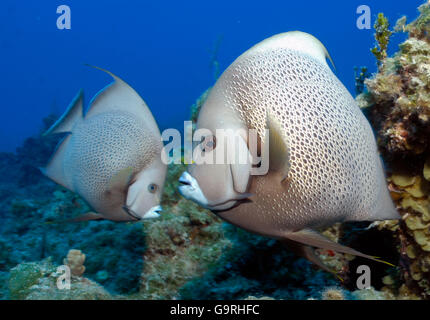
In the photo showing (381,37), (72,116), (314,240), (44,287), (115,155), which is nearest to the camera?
(314,240)

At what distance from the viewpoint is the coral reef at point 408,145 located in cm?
226

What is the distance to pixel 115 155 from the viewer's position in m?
1.95

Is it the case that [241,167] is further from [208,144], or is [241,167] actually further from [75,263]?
[75,263]

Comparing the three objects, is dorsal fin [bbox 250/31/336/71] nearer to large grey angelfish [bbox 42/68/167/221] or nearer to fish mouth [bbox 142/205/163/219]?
large grey angelfish [bbox 42/68/167/221]

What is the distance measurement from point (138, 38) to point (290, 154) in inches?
5905

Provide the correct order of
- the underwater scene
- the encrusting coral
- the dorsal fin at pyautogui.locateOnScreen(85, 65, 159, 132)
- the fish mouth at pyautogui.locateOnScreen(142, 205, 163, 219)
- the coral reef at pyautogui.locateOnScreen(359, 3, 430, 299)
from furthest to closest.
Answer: the encrusting coral, the coral reef at pyautogui.locateOnScreen(359, 3, 430, 299), the dorsal fin at pyautogui.locateOnScreen(85, 65, 159, 132), the fish mouth at pyautogui.locateOnScreen(142, 205, 163, 219), the underwater scene

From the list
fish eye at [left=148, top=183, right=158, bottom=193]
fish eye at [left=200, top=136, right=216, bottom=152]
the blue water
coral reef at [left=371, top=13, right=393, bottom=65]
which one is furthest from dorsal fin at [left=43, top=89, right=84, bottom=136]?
the blue water

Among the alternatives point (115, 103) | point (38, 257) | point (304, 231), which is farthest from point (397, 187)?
point (38, 257)

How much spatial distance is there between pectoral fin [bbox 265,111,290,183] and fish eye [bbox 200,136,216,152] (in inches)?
8.5

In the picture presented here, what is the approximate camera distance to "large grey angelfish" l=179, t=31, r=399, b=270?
1.13m

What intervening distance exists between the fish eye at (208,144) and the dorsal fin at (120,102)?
3.11ft

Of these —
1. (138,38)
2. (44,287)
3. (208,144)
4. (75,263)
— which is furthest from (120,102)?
(138,38)
